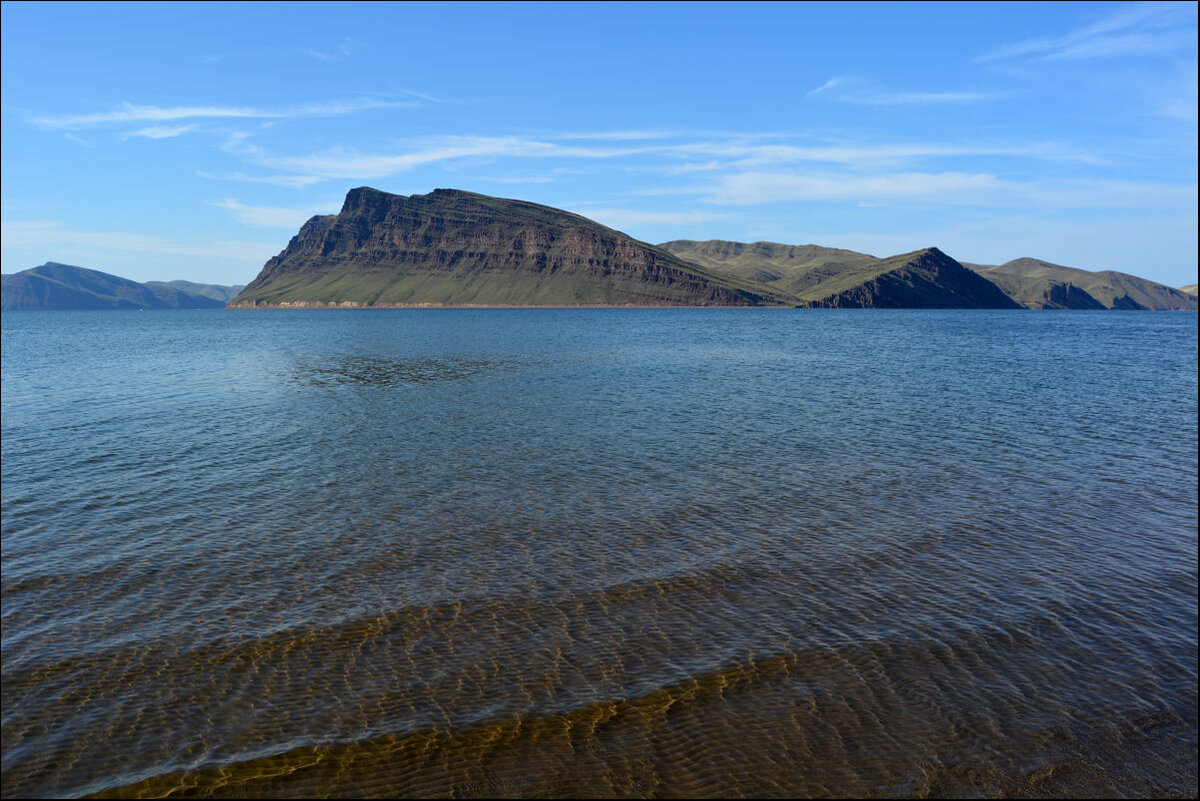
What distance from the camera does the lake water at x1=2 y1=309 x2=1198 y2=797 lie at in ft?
40.1

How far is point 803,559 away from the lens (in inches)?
833

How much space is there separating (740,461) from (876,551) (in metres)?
12.4

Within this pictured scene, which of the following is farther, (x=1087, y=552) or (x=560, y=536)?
(x=560, y=536)

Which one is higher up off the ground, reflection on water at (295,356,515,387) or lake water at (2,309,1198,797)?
reflection on water at (295,356,515,387)

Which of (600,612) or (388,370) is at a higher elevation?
(388,370)

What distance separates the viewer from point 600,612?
1791 centimetres

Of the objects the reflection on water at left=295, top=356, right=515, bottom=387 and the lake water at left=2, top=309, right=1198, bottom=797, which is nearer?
the lake water at left=2, top=309, right=1198, bottom=797

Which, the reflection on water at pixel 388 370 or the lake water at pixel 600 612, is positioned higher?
the reflection on water at pixel 388 370

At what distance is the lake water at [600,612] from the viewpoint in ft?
40.1

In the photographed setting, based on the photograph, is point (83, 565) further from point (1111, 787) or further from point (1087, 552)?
point (1087, 552)

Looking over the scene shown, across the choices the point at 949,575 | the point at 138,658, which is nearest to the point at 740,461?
the point at 949,575

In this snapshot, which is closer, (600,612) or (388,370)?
(600,612)

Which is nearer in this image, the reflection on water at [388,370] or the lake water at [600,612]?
the lake water at [600,612]

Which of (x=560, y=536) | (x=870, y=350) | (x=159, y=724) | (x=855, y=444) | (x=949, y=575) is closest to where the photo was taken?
(x=159, y=724)
